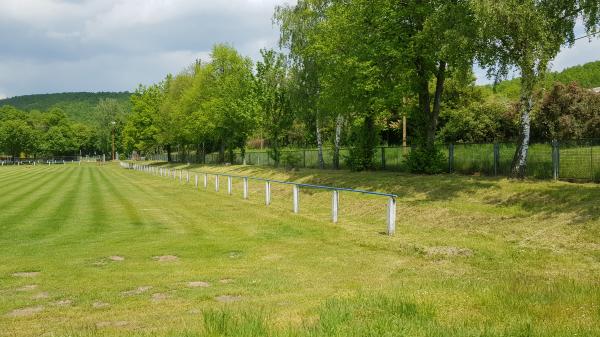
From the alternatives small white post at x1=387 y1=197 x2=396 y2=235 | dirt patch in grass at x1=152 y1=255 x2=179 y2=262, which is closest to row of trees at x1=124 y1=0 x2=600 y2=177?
small white post at x1=387 y1=197 x2=396 y2=235

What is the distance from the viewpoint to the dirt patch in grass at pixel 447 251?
11430 mm

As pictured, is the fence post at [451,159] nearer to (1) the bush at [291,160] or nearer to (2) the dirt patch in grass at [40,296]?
(1) the bush at [291,160]

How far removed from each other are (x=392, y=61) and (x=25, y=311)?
21.8 metres

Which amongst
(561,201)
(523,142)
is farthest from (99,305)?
(523,142)

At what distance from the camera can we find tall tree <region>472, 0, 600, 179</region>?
1631cm

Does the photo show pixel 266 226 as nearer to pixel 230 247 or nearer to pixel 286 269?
pixel 230 247

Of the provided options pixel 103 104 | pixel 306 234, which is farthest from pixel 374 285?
pixel 103 104

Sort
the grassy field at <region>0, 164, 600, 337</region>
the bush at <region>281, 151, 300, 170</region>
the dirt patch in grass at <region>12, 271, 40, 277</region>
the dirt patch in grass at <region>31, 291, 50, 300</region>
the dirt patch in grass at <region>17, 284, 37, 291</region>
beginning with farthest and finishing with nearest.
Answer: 1. the bush at <region>281, 151, 300, 170</region>
2. the dirt patch in grass at <region>12, 271, 40, 277</region>
3. the dirt patch in grass at <region>17, 284, 37, 291</region>
4. the dirt patch in grass at <region>31, 291, 50, 300</region>
5. the grassy field at <region>0, 164, 600, 337</region>

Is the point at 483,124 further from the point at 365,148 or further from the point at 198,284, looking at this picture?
the point at 198,284

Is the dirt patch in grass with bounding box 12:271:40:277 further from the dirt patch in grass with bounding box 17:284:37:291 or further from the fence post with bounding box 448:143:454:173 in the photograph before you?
the fence post with bounding box 448:143:454:173

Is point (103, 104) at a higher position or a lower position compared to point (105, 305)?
higher

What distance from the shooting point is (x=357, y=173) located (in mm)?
31531

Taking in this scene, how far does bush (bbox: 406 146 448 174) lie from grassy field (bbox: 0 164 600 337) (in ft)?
11.1

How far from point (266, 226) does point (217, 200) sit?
32.1ft
